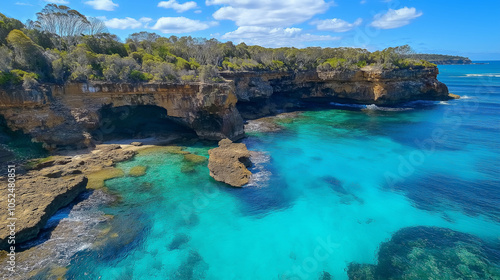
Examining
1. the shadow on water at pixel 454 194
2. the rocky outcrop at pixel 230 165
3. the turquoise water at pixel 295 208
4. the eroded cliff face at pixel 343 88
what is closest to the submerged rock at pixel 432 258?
the turquoise water at pixel 295 208

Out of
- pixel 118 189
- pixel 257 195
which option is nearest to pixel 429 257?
pixel 257 195

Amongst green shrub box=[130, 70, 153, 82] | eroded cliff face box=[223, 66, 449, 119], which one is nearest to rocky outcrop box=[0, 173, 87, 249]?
green shrub box=[130, 70, 153, 82]

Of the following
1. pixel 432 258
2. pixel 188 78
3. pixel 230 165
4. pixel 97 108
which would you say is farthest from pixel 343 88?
pixel 97 108

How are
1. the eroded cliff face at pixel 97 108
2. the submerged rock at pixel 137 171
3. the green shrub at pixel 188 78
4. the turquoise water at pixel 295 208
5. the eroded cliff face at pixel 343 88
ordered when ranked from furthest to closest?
1. the eroded cliff face at pixel 343 88
2. the green shrub at pixel 188 78
3. the eroded cliff face at pixel 97 108
4. the submerged rock at pixel 137 171
5. the turquoise water at pixel 295 208

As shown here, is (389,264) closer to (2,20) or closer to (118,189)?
(118,189)

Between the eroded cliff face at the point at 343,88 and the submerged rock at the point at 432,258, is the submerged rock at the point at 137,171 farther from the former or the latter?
the eroded cliff face at the point at 343,88

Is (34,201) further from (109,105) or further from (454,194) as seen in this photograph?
(454,194)

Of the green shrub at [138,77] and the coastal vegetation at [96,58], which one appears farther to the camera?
the green shrub at [138,77]
